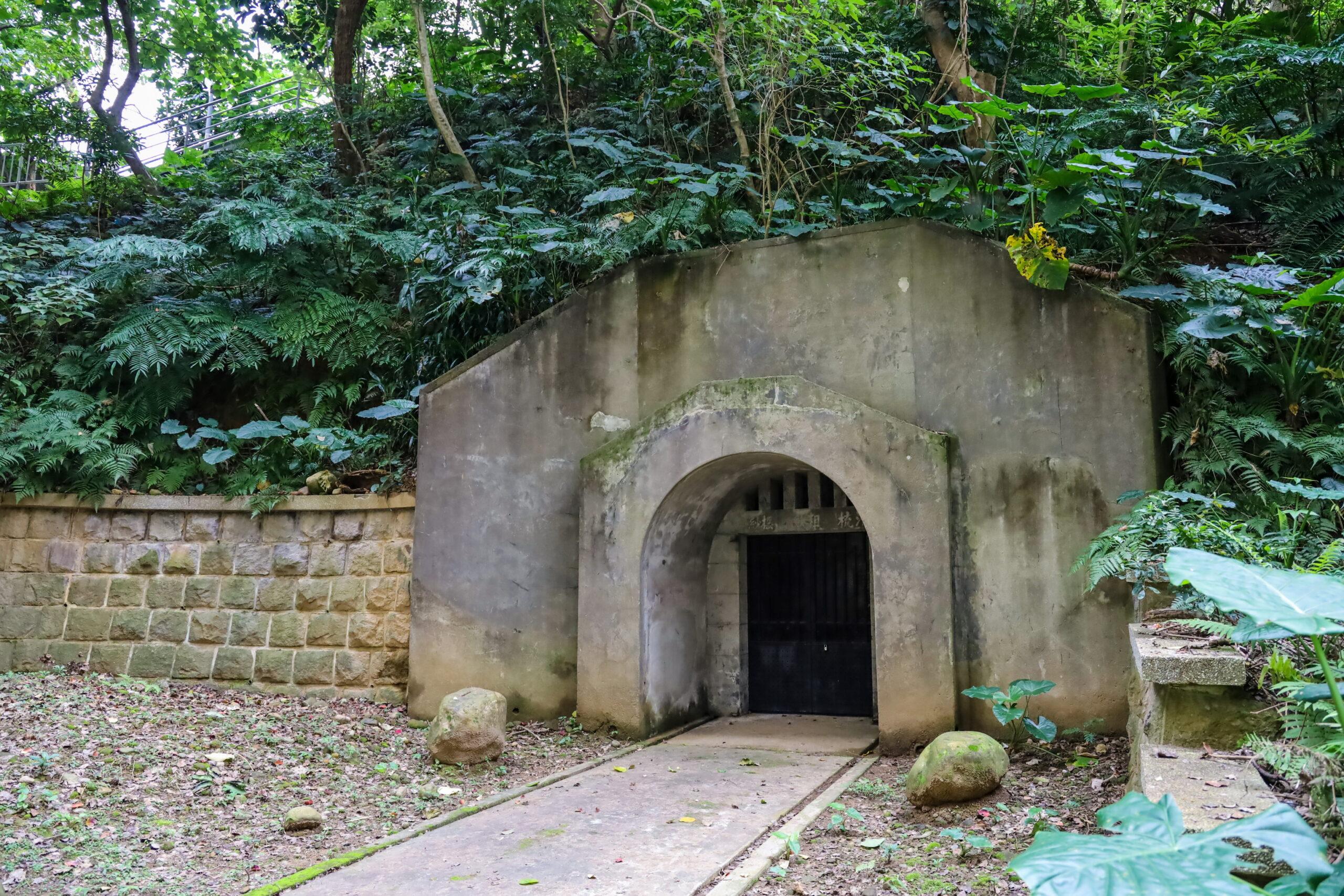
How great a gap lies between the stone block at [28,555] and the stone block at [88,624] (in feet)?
1.91

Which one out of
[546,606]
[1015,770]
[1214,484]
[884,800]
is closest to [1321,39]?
[1214,484]

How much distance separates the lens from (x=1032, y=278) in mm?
6512

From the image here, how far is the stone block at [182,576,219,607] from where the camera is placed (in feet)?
28.3

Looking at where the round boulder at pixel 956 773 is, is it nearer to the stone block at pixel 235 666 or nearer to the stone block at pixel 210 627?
the stone block at pixel 235 666

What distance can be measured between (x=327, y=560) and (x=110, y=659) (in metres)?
2.35

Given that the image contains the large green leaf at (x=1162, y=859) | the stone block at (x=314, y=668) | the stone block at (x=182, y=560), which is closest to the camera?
the large green leaf at (x=1162, y=859)

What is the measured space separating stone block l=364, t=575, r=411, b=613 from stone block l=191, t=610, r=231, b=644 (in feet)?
4.83

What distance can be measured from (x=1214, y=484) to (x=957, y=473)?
5.41ft

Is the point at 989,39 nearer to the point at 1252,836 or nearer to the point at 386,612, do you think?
the point at 386,612

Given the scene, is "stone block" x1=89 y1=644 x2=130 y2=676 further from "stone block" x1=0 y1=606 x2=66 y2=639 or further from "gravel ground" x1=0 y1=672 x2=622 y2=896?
"stone block" x1=0 y1=606 x2=66 y2=639

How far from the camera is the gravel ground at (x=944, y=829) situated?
12.9ft

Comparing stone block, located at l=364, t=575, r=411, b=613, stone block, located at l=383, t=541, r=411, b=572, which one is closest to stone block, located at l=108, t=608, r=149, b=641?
stone block, located at l=364, t=575, r=411, b=613

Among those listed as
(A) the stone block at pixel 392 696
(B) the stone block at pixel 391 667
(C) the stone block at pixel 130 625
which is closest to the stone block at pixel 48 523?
(C) the stone block at pixel 130 625

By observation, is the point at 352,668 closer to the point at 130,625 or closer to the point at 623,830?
the point at 130,625
